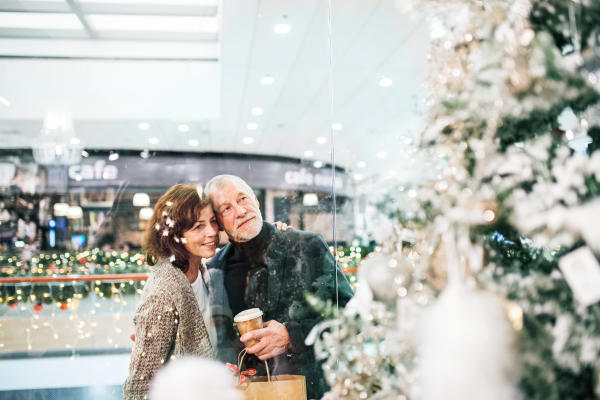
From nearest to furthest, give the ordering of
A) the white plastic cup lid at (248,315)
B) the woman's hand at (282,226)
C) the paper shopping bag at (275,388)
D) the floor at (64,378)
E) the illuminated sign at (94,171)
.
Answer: the paper shopping bag at (275,388) < the white plastic cup lid at (248,315) < the woman's hand at (282,226) < the illuminated sign at (94,171) < the floor at (64,378)

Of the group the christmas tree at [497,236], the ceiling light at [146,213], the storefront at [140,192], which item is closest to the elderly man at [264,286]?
the storefront at [140,192]

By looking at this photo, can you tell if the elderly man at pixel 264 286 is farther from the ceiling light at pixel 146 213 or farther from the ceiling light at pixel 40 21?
the ceiling light at pixel 40 21

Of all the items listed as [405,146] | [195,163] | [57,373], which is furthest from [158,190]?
[57,373]

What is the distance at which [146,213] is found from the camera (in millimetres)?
2070

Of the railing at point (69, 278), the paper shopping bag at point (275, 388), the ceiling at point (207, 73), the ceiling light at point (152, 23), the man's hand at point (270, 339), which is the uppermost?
the ceiling light at point (152, 23)

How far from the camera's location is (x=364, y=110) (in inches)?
86.5

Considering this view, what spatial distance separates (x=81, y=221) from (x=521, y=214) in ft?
8.06

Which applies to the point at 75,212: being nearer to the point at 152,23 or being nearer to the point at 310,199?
the point at 152,23

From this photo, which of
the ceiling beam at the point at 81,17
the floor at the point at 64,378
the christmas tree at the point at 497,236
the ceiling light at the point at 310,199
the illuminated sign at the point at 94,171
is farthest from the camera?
the floor at the point at 64,378

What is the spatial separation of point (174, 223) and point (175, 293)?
0.37 m

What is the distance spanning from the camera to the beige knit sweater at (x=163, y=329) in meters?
1.78

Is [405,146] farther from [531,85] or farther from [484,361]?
[484,361]

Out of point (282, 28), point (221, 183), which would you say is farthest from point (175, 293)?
point (282, 28)

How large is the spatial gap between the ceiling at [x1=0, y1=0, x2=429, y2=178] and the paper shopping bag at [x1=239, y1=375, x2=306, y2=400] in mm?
1197
